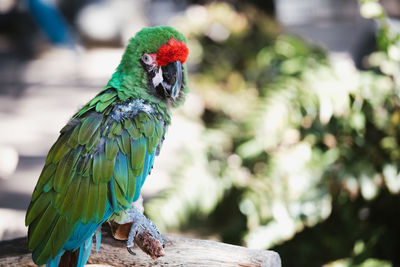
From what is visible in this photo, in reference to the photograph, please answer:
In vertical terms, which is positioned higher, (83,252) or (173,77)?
(173,77)

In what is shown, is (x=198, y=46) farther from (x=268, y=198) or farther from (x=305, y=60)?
(x=268, y=198)

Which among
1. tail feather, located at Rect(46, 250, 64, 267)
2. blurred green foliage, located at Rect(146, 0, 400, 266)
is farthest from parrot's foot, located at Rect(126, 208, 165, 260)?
blurred green foliage, located at Rect(146, 0, 400, 266)

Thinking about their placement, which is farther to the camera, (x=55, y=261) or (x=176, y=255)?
(x=176, y=255)

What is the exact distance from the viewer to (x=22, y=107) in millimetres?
3822

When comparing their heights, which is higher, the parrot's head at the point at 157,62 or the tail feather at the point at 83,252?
the parrot's head at the point at 157,62

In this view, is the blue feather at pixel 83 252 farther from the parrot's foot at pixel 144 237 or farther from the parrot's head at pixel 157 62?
the parrot's head at pixel 157 62

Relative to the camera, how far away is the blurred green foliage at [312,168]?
1.87 metres

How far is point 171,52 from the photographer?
42.1 inches

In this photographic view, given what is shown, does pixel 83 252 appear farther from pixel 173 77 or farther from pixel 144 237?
pixel 173 77

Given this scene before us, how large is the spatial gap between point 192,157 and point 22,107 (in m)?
2.26

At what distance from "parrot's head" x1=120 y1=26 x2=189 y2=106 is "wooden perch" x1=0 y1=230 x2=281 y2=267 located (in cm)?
40

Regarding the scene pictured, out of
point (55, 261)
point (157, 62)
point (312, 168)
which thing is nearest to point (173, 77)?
point (157, 62)

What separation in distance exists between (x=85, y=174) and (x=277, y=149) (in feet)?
4.41

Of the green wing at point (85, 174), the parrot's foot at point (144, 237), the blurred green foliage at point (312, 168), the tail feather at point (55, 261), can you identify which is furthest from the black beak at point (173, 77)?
the blurred green foliage at point (312, 168)
